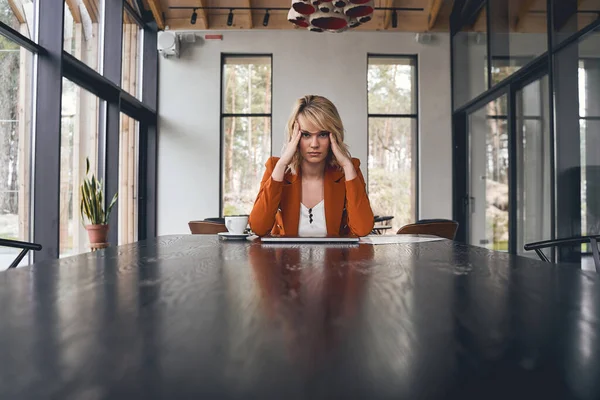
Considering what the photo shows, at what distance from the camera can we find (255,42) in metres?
6.75

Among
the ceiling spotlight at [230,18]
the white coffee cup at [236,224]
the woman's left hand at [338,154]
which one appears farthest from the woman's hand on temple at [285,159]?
the ceiling spotlight at [230,18]

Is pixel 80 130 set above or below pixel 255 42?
below

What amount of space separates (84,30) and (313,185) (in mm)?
3733

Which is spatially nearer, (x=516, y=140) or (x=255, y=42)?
(x=516, y=140)

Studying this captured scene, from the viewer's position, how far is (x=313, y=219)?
7.08 feet

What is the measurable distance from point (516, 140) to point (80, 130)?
439 centimetres

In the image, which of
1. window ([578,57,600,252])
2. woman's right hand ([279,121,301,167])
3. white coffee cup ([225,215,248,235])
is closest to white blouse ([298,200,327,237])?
woman's right hand ([279,121,301,167])

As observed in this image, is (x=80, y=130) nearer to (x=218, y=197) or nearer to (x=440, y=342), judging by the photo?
(x=218, y=197)

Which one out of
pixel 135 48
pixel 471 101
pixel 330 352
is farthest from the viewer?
pixel 135 48

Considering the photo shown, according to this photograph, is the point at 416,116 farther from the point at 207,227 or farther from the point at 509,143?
the point at 207,227

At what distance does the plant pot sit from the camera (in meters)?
4.23

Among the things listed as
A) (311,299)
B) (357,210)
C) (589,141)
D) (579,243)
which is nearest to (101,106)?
(357,210)

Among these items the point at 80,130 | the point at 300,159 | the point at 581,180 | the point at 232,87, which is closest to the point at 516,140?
the point at 581,180

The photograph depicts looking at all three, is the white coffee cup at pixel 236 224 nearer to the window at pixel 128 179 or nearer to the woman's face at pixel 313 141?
the woman's face at pixel 313 141
